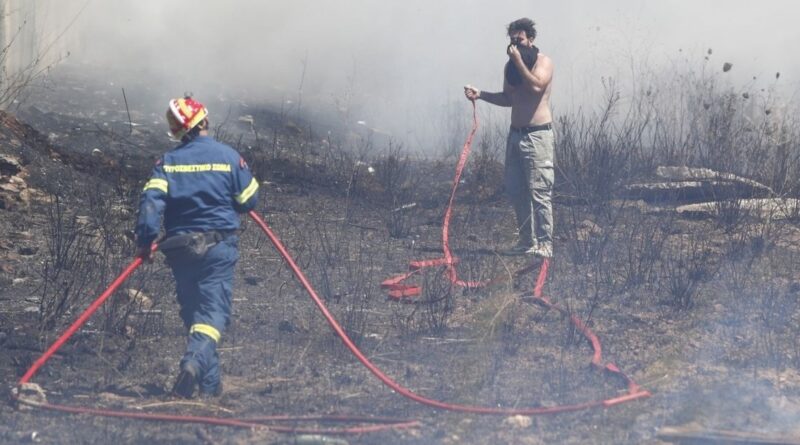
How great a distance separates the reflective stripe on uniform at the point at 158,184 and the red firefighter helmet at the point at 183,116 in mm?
316

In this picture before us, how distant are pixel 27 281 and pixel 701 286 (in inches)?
181

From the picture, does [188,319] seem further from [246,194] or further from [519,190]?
[519,190]

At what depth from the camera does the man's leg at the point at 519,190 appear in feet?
24.3

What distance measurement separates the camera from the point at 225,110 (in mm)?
12062

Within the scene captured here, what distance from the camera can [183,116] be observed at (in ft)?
16.4

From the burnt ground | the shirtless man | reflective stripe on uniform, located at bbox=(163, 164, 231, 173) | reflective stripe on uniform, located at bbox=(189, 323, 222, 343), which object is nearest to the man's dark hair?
the shirtless man

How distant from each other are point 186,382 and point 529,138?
3.48m

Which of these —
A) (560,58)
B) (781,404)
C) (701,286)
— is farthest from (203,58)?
(781,404)

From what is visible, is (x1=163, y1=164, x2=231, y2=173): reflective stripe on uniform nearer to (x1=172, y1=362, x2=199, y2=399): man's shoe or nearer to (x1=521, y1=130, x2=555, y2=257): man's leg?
(x1=172, y1=362, x2=199, y2=399): man's shoe

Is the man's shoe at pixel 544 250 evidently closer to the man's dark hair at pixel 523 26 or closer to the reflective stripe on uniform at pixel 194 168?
the man's dark hair at pixel 523 26

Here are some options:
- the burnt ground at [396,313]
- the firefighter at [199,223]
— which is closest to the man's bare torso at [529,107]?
the burnt ground at [396,313]

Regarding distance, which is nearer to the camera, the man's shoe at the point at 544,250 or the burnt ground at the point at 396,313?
the burnt ground at the point at 396,313

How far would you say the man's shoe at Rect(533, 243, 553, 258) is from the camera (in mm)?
7332

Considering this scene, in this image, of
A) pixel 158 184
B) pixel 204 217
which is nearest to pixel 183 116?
pixel 158 184
